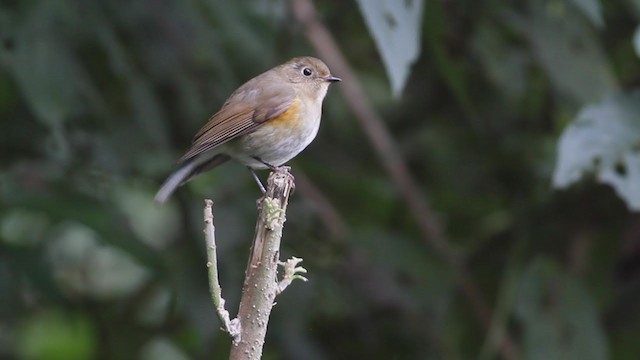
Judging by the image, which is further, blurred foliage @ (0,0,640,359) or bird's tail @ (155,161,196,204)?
blurred foliage @ (0,0,640,359)

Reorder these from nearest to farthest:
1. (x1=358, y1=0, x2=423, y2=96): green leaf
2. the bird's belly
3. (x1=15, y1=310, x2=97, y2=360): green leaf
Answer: (x1=358, y1=0, x2=423, y2=96): green leaf → the bird's belly → (x1=15, y1=310, x2=97, y2=360): green leaf

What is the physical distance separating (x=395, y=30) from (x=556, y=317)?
2032 millimetres

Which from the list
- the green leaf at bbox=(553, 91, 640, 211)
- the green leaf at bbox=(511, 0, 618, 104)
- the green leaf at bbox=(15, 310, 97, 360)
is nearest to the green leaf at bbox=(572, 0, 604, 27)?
the green leaf at bbox=(553, 91, 640, 211)

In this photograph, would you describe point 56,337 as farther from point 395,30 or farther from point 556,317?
point 395,30

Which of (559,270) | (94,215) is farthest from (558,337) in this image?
(94,215)

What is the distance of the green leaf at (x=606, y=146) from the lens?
335 cm

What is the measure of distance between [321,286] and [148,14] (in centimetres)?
140

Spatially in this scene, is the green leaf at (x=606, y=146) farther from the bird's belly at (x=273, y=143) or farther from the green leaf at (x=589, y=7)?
the bird's belly at (x=273, y=143)

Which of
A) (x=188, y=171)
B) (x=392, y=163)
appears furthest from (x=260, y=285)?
(x=392, y=163)

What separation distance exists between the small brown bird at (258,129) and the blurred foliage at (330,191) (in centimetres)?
36

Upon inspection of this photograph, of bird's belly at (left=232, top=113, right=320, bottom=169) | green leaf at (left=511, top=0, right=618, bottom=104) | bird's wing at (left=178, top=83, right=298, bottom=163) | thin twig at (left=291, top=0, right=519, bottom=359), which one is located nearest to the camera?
bird's wing at (left=178, top=83, right=298, bottom=163)

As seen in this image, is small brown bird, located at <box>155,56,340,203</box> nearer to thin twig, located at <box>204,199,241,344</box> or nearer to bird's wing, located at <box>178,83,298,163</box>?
bird's wing, located at <box>178,83,298,163</box>

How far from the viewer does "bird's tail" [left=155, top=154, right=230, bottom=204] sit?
3.52m

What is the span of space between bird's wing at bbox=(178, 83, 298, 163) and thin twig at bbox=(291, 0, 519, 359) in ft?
2.99
